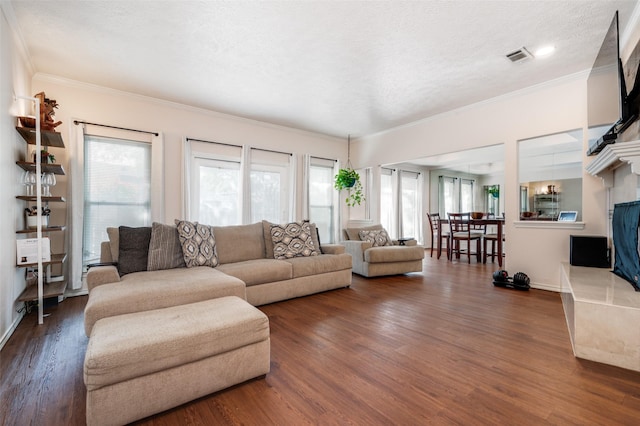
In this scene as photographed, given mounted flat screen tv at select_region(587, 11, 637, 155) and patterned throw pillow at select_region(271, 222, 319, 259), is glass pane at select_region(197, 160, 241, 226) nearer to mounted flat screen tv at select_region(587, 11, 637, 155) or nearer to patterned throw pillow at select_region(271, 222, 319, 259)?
patterned throw pillow at select_region(271, 222, 319, 259)

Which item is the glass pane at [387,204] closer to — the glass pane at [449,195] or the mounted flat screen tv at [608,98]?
the glass pane at [449,195]

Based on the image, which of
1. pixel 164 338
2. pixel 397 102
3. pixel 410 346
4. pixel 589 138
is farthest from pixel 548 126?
pixel 164 338

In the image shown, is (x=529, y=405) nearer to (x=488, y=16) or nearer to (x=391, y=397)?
(x=391, y=397)

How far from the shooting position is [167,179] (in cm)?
413

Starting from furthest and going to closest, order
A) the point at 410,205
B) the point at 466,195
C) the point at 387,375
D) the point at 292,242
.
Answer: the point at 466,195 → the point at 410,205 → the point at 292,242 → the point at 387,375

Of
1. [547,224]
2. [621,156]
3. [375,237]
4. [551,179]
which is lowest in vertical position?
[375,237]

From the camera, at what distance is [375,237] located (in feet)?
15.6

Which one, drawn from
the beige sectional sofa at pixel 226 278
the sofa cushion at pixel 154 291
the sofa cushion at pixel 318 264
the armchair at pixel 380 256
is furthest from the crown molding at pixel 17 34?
the armchair at pixel 380 256

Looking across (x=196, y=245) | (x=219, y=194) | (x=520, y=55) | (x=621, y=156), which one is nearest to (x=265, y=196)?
(x=219, y=194)

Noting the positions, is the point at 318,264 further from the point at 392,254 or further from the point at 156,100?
the point at 156,100

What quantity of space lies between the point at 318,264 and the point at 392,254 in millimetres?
1406

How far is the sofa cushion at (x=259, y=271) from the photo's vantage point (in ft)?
9.55

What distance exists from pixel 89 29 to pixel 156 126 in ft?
5.38

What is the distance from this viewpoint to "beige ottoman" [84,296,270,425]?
1.25m
